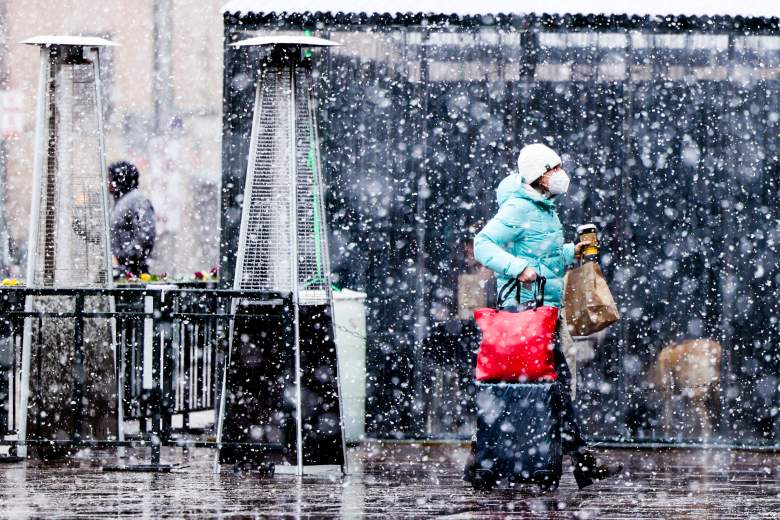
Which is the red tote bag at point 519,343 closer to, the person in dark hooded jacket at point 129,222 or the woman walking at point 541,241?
the woman walking at point 541,241

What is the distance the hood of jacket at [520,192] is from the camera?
9234 millimetres

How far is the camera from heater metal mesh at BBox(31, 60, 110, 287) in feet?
35.4

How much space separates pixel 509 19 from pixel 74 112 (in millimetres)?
3281

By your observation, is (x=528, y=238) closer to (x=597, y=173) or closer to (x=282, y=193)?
(x=282, y=193)

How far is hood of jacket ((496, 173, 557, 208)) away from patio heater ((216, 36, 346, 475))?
4.36ft

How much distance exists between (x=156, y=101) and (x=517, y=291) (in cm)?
1816

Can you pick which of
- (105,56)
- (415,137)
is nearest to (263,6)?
(415,137)

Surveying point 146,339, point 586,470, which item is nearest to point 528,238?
point 586,470

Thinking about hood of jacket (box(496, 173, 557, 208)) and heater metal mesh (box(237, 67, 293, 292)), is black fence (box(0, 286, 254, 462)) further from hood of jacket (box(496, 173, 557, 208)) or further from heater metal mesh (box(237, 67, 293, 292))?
hood of jacket (box(496, 173, 557, 208))

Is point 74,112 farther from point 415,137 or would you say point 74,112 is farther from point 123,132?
point 123,132

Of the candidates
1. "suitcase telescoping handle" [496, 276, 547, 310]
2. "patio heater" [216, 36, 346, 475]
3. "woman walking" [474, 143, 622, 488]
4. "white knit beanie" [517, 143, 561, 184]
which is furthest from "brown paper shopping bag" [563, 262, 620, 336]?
"patio heater" [216, 36, 346, 475]

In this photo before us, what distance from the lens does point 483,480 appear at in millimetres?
9133

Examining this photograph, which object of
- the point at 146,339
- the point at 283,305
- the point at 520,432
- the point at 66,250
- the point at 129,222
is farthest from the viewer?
the point at 129,222

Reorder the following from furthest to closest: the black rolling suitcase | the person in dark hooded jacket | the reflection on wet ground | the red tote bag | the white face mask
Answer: the person in dark hooded jacket < the white face mask < the black rolling suitcase < the red tote bag < the reflection on wet ground
